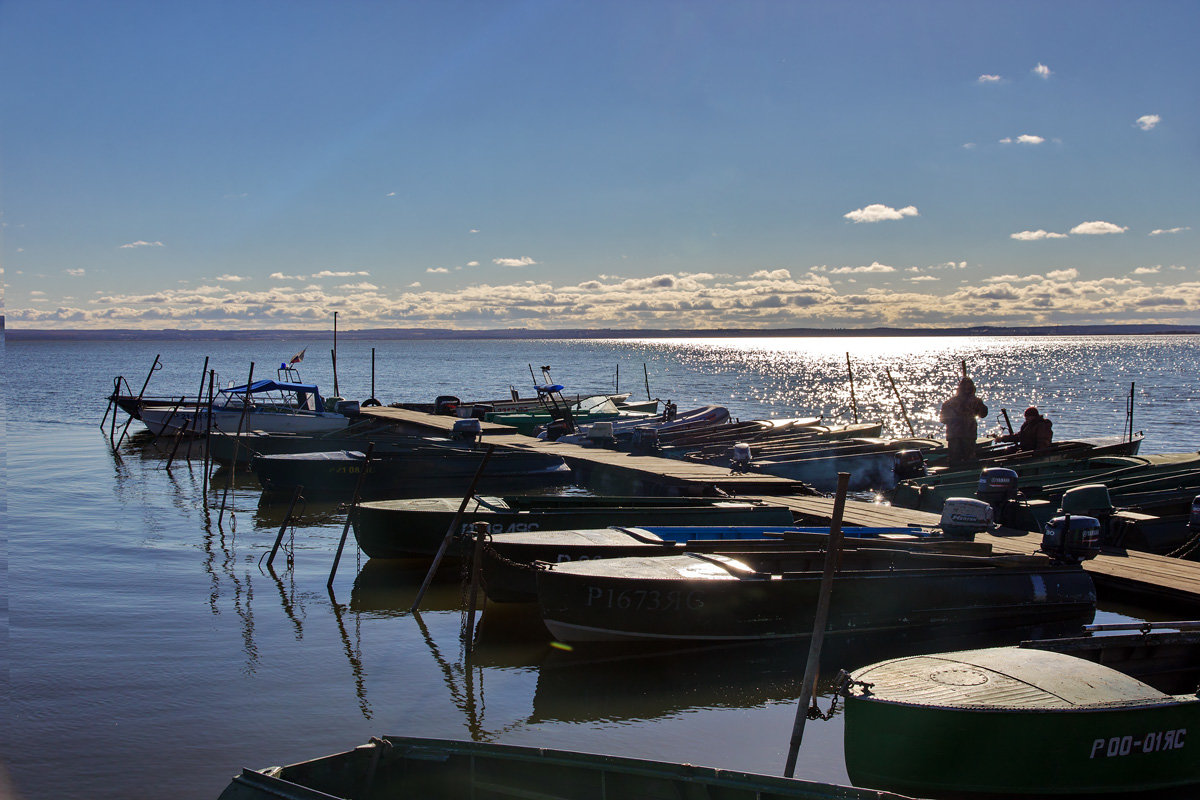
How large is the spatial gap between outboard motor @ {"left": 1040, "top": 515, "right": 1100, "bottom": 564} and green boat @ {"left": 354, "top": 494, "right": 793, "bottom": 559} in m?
4.76

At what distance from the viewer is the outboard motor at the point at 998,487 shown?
644 inches

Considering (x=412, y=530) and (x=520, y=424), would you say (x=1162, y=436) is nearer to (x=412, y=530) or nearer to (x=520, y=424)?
(x=520, y=424)

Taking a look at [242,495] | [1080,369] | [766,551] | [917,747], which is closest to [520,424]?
[242,495]

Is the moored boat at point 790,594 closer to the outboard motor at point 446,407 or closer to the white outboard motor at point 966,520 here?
the white outboard motor at point 966,520

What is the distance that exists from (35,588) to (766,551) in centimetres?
1221

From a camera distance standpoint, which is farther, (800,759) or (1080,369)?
(1080,369)

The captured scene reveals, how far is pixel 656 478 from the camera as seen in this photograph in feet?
72.5

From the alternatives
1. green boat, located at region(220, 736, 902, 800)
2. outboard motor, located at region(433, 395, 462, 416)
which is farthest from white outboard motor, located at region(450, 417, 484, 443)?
green boat, located at region(220, 736, 902, 800)

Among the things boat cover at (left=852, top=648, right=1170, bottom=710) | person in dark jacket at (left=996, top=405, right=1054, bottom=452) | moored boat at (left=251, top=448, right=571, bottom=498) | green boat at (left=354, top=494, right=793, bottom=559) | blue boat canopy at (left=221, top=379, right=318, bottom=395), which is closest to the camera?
boat cover at (left=852, top=648, right=1170, bottom=710)

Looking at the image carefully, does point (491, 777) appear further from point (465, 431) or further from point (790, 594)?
point (465, 431)

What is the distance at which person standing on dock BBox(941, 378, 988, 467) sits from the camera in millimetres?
22438

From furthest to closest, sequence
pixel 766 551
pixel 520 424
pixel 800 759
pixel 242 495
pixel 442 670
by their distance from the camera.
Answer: pixel 520 424 → pixel 242 495 → pixel 766 551 → pixel 442 670 → pixel 800 759

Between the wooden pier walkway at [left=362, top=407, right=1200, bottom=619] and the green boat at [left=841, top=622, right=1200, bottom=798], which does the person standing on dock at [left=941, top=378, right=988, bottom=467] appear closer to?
the wooden pier walkway at [left=362, top=407, right=1200, bottom=619]

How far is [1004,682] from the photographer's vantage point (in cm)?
770
